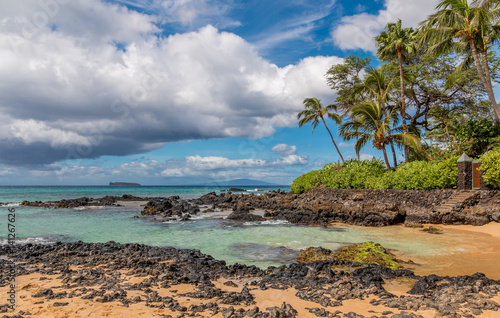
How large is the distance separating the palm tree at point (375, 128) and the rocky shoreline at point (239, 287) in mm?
16304

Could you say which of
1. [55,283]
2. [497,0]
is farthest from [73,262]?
[497,0]

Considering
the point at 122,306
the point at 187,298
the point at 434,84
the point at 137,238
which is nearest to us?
the point at 122,306

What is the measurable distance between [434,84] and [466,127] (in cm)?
806

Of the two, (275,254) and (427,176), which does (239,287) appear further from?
(427,176)

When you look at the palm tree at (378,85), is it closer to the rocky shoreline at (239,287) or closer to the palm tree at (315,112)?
the palm tree at (315,112)

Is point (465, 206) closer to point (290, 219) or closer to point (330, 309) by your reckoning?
point (290, 219)

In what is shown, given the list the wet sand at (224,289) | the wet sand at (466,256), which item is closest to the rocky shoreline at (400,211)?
the wet sand at (466,256)

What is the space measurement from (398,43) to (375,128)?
20.7 ft

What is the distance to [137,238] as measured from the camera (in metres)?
12.2

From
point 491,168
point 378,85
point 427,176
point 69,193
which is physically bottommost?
point 69,193

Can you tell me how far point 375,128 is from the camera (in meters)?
23.7

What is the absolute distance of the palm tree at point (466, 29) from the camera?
1648 centimetres

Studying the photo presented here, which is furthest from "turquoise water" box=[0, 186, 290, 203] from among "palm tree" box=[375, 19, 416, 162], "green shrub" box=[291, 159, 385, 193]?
"palm tree" box=[375, 19, 416, 162]

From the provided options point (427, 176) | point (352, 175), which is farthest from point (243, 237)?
point (352, 175)
